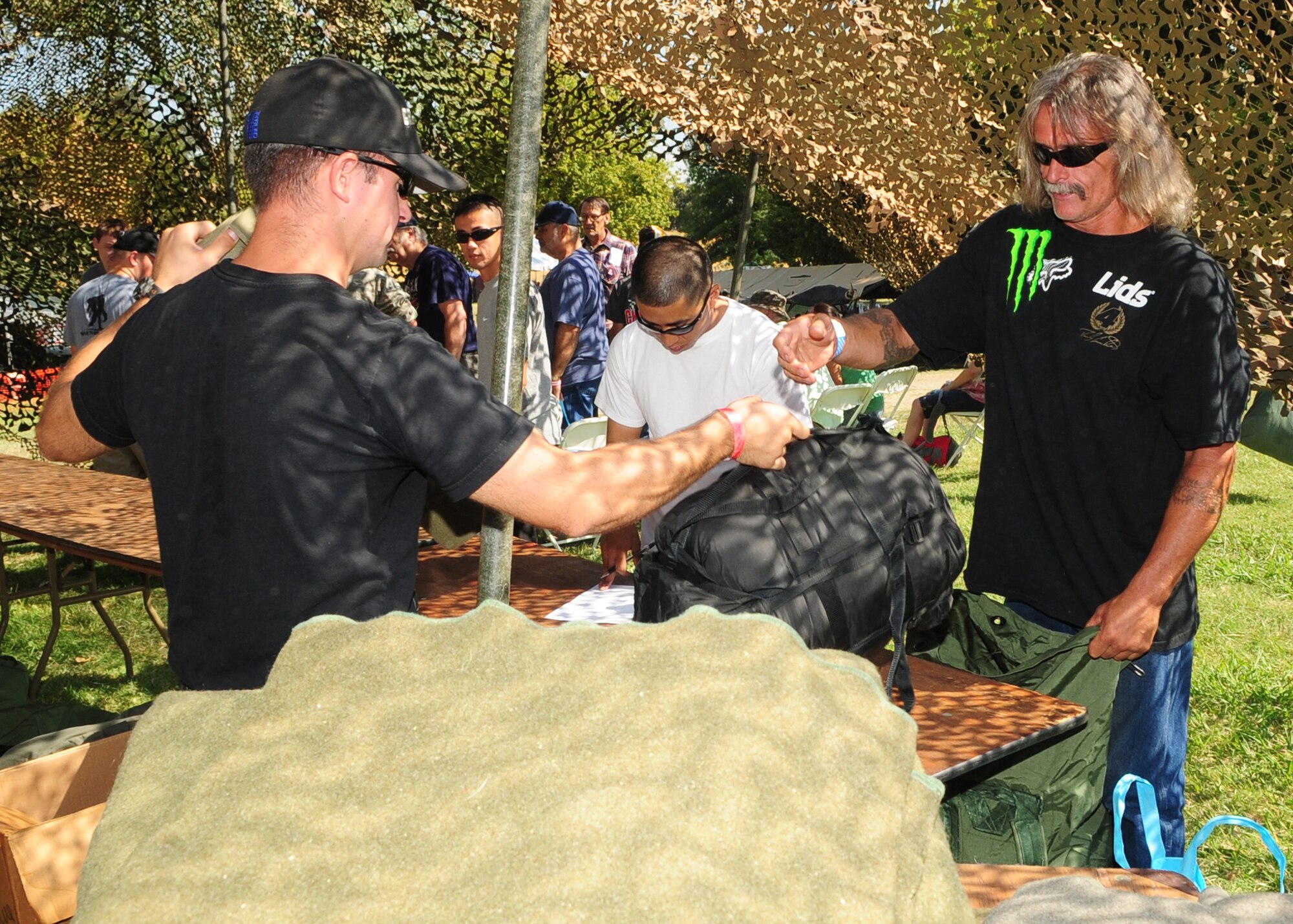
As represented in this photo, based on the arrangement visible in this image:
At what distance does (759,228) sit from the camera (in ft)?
173

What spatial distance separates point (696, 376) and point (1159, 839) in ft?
7.07

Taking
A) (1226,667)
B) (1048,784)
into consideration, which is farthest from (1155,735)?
(1226,667)

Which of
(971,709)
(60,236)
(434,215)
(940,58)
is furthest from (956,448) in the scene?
(971,709)

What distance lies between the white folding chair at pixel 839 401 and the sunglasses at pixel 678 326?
13.9 feet

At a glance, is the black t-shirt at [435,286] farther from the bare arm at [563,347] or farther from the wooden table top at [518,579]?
the wooden table top at [518,579]

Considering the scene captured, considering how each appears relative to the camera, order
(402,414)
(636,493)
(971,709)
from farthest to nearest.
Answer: (971,709) → (636,493) → (402,414)

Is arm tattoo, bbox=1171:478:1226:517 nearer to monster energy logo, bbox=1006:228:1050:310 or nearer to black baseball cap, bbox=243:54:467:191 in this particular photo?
monster energy logo, bbox=1006:228:1050:310

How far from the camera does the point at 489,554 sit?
2.02 m

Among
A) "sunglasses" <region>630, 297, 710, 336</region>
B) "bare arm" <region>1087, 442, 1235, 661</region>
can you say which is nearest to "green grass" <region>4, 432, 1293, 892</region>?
"bare arm" <region>1087, 442, 1235, 661</region>

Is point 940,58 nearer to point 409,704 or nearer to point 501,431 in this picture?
point 501,431

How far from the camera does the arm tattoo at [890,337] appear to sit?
2.68 m

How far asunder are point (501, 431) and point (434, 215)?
7.40 m

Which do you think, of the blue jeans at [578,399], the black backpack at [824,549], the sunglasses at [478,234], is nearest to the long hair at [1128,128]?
the black backpack at [824,549]

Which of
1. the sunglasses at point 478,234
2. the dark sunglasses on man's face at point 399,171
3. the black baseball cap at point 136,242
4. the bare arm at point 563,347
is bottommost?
the bare arm at point 563,347
